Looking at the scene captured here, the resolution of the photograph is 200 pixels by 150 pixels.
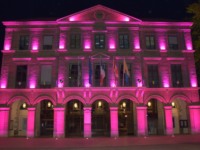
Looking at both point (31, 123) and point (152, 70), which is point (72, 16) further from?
point (31, 123)

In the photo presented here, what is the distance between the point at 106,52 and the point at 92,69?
2.83 meters

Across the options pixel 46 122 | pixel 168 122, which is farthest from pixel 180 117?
pixel 46 122

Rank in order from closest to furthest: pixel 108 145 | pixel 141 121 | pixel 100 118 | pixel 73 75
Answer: pixel 108 145 < pixel 141 121 < pixel 73 75 < pixel 100 118

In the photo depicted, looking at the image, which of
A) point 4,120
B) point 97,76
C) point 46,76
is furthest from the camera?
point 46,76

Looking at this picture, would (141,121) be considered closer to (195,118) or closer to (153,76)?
(153,76)

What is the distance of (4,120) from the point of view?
23.5 metres

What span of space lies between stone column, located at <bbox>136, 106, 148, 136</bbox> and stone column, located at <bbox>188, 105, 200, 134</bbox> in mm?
5794

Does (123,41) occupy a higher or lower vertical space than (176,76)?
higher

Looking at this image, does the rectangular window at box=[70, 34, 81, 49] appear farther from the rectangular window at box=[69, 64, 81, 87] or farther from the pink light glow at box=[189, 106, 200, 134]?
the pink light glow at box=[189, 106, 200, 134]

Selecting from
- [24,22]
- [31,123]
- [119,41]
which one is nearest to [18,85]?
[31,123]

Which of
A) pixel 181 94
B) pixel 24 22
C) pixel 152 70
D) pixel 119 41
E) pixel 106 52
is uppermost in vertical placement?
pixel 24 22

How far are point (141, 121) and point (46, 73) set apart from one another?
13.0 m

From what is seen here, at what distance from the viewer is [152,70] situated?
25.5 meters

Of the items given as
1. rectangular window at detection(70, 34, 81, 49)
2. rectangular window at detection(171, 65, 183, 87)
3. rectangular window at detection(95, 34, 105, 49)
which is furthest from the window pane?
rectangular window at detection(70, 34, 81, 49)
